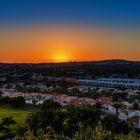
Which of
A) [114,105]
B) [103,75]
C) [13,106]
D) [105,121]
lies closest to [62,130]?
[105,121]

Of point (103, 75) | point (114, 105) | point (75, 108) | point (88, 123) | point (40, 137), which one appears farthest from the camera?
point (103, 75)

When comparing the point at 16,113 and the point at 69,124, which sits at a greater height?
the point at 69,124

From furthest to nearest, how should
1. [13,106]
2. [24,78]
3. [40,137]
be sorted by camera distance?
1. [24,78]
2. [13,106]
3. [40,137]

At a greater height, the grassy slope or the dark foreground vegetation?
the dark foreground vegetation

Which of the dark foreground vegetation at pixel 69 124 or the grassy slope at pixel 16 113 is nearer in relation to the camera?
the dark foreground vegetation at pixel 69 124

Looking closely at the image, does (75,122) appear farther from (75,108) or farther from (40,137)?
(40,137)

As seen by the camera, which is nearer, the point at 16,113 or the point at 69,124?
the point at 69,124

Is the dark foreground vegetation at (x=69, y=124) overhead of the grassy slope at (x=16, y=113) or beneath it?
overhead

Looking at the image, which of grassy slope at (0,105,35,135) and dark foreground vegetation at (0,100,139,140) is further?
grassy slope at (0,105,35,135)

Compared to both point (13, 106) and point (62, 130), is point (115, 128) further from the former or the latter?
point (13, 106)

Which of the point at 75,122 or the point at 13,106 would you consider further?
the point at 13,106
